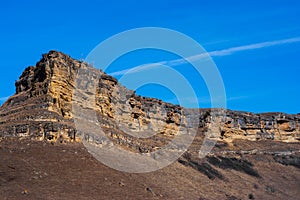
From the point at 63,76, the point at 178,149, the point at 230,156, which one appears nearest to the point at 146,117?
the point at 178,149

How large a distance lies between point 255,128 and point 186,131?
63.9ft

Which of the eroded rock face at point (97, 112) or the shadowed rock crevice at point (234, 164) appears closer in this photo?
the eroded rock face at point (97, 112)

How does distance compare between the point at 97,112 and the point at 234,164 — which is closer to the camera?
the point at 97,112

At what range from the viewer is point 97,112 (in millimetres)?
56375

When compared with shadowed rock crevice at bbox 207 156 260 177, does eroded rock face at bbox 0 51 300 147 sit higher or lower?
higher

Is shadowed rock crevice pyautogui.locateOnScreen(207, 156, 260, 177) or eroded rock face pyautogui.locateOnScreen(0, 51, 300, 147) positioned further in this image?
shadowed rock crevice pyautogui.locateOnScreen(207, 156, 260, 177)

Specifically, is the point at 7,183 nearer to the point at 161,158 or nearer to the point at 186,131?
the point at 161,158

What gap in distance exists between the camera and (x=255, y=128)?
9575 cm

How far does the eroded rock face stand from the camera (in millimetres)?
44259

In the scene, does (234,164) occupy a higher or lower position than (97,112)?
lower

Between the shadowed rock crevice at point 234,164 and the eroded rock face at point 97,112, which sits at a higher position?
the eroded rock face at point 97,112

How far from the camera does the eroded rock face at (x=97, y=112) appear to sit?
44.3 meters

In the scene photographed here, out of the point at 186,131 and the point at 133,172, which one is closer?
the point at 133,172

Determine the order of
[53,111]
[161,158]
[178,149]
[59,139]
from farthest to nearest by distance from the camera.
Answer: [178,149] < [161,158] < [53,111] < [59,139]
